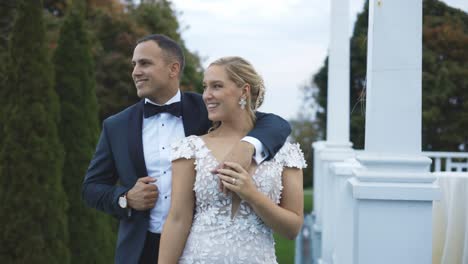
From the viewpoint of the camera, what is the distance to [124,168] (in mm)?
3191

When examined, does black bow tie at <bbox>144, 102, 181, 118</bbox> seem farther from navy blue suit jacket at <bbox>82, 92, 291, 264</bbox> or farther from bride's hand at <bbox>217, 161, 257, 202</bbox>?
bride's hand at <bbox>217, 161, 257, 202</bbox>

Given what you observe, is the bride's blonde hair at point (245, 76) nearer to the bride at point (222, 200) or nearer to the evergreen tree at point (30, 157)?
the bride at point (222, 200)

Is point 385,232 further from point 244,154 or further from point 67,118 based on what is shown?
point 67,118

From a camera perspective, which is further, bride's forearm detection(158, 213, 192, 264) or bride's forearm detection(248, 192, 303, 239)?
bride's forearm detection(158, 213, 192, 264)

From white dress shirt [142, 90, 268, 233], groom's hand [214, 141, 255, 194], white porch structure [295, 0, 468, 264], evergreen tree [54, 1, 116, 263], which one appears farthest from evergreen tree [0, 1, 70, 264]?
groom's hand [214, 141, 255, 194]

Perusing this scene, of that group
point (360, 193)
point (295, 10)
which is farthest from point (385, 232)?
point (295, 10)

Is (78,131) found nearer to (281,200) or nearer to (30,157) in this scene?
(30,157)

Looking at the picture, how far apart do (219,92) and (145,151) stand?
652 millimetres

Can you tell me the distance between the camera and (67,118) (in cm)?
739

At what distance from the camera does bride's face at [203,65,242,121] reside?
272 centimetres

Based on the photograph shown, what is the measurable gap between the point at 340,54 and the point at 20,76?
3.90m

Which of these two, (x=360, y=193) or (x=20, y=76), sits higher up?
(x=20, y=76)

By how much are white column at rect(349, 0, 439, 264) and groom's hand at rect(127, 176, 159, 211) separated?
98cm

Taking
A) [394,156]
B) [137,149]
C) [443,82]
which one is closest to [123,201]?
Answer: [137,149]
